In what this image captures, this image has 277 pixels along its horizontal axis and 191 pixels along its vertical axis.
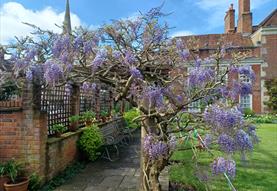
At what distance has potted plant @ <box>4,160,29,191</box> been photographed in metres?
4.62

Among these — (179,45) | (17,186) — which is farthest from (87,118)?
(179,45)

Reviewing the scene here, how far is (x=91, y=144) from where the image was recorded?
723 cm

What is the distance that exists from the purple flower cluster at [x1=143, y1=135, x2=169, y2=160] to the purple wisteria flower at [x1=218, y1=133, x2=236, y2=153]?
2.31 ft

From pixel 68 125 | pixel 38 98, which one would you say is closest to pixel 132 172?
pixel 68 125

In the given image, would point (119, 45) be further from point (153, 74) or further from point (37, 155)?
point (37, 155)

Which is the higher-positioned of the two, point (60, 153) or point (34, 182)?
point (60, 153)

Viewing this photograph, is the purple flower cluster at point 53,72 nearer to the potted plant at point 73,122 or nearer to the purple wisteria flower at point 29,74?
the purple wisteria flower at point 29,74

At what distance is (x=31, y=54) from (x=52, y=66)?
67 cm

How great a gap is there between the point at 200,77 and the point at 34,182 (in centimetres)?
304

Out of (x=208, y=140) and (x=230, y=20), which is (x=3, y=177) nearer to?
(x=208, y=140)

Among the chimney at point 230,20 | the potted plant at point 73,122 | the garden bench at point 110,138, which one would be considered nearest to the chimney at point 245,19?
the chimney at point 230,20

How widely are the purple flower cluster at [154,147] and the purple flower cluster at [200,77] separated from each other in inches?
33.7

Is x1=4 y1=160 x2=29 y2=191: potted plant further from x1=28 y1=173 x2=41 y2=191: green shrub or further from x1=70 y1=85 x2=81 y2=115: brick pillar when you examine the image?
x1=70 y1=85 x2=81 y2=115: brick pillar

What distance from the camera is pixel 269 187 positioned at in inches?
205
